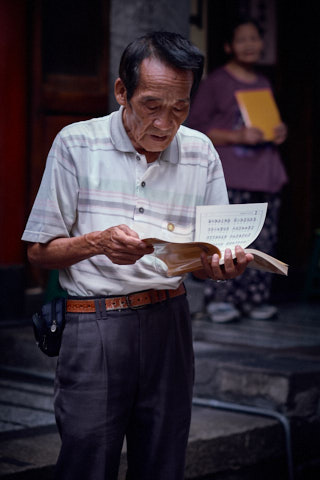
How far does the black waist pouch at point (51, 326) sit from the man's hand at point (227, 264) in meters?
0.52

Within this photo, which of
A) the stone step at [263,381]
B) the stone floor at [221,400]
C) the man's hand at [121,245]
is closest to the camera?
the man's hand at [121,245]

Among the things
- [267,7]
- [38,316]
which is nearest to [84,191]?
[38,316]

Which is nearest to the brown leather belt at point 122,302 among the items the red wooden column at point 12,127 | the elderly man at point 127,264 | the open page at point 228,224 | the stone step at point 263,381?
the elderly man at point 127,264

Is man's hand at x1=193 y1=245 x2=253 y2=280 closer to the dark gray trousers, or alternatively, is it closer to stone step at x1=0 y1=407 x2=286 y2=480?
the dark gray trousers

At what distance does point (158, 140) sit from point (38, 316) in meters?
0.73

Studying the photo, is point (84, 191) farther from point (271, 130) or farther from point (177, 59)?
point (271, 130)

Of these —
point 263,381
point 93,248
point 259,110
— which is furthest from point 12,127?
point 93,248

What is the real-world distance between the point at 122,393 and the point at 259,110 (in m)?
4.01

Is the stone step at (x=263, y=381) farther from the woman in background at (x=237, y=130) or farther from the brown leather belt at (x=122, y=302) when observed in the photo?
the brown leather belt at (x=122, y=302)

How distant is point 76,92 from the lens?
6.36 meters

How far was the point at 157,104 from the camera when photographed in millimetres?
2686

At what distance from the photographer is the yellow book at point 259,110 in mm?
6293

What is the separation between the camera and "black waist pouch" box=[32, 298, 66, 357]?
9.20 ft

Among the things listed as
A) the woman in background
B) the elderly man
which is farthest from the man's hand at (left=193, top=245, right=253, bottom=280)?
the woman in background
